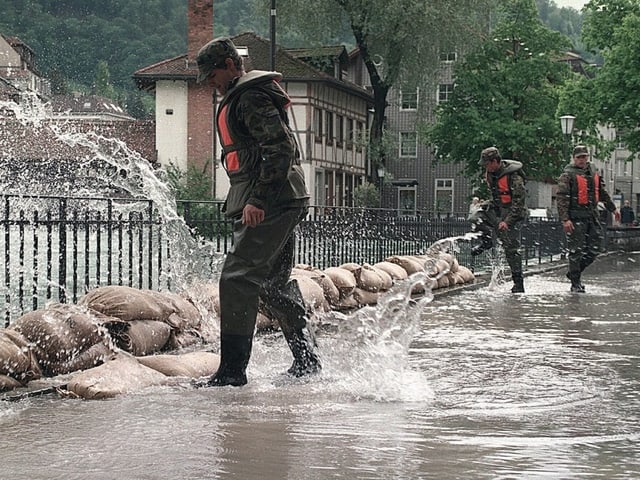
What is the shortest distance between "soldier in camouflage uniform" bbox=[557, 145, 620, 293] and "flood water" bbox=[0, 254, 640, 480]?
6.73m

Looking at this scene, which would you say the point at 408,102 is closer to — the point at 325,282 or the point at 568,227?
the point at 568,227

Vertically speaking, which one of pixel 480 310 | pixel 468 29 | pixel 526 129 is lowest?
pixel 480 310

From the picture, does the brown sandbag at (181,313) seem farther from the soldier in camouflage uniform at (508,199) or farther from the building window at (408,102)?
the building window at (408,102)

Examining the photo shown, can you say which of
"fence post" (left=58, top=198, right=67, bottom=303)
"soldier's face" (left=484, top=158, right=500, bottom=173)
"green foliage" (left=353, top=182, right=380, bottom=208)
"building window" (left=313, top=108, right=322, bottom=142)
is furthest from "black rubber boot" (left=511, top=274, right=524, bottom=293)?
"building window" (left=313, top=108, right=322, bottom=142)

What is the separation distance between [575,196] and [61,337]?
10384 mm

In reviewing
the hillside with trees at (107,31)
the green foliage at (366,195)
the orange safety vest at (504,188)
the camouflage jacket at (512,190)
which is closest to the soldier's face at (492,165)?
the camouflage jacket at (512,190)

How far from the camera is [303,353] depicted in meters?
7.43

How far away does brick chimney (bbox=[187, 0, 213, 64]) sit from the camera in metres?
51.5

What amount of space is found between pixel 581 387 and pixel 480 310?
6028mm

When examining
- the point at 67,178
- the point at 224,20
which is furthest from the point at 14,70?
the point at 67,178

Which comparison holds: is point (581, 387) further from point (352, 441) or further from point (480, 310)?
point (480, 310)

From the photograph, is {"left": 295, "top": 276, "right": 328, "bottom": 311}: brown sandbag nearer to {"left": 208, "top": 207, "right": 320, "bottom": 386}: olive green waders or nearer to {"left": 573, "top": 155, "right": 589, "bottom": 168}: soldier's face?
{"left": 208, "top": 207, "right": 320, "bottom": 386}: olive green waders

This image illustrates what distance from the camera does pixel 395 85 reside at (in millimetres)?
53469

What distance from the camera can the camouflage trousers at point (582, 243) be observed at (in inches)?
645
